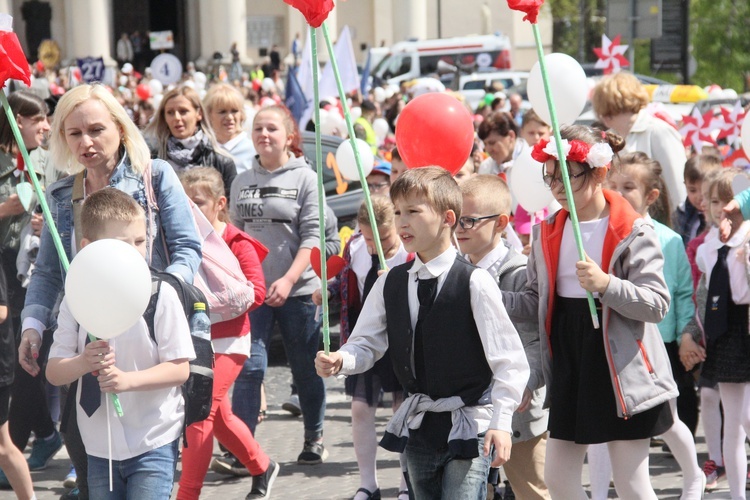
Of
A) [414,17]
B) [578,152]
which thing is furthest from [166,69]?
[414,17]

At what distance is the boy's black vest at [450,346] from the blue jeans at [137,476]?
2.70ft

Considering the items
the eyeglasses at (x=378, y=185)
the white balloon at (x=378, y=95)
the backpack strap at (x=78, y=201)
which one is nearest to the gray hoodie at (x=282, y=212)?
the eyeglasses at (x=378, y=185)

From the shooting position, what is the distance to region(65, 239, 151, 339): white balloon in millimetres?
3707

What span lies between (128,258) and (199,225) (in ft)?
5.36

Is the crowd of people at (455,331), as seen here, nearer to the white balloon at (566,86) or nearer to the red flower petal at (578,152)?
the red flower petal at (578,152)

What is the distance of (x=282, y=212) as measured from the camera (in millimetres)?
6910

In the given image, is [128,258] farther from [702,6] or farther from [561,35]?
[561,35]

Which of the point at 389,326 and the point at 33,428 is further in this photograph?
the point at 33,428

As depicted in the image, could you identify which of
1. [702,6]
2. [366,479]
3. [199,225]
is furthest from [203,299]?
[702,6]

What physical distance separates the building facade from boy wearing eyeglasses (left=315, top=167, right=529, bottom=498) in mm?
50442

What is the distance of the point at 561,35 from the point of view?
152ft

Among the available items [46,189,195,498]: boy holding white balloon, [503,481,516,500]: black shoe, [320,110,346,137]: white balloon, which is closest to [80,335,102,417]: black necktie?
[46,189,195,498]: boy holding white balloon

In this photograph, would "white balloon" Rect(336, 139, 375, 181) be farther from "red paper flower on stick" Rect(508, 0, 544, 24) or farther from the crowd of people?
"red paper flower on stick" Rect(508, 0, 544, 24)

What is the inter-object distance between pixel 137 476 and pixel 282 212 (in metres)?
3.06
